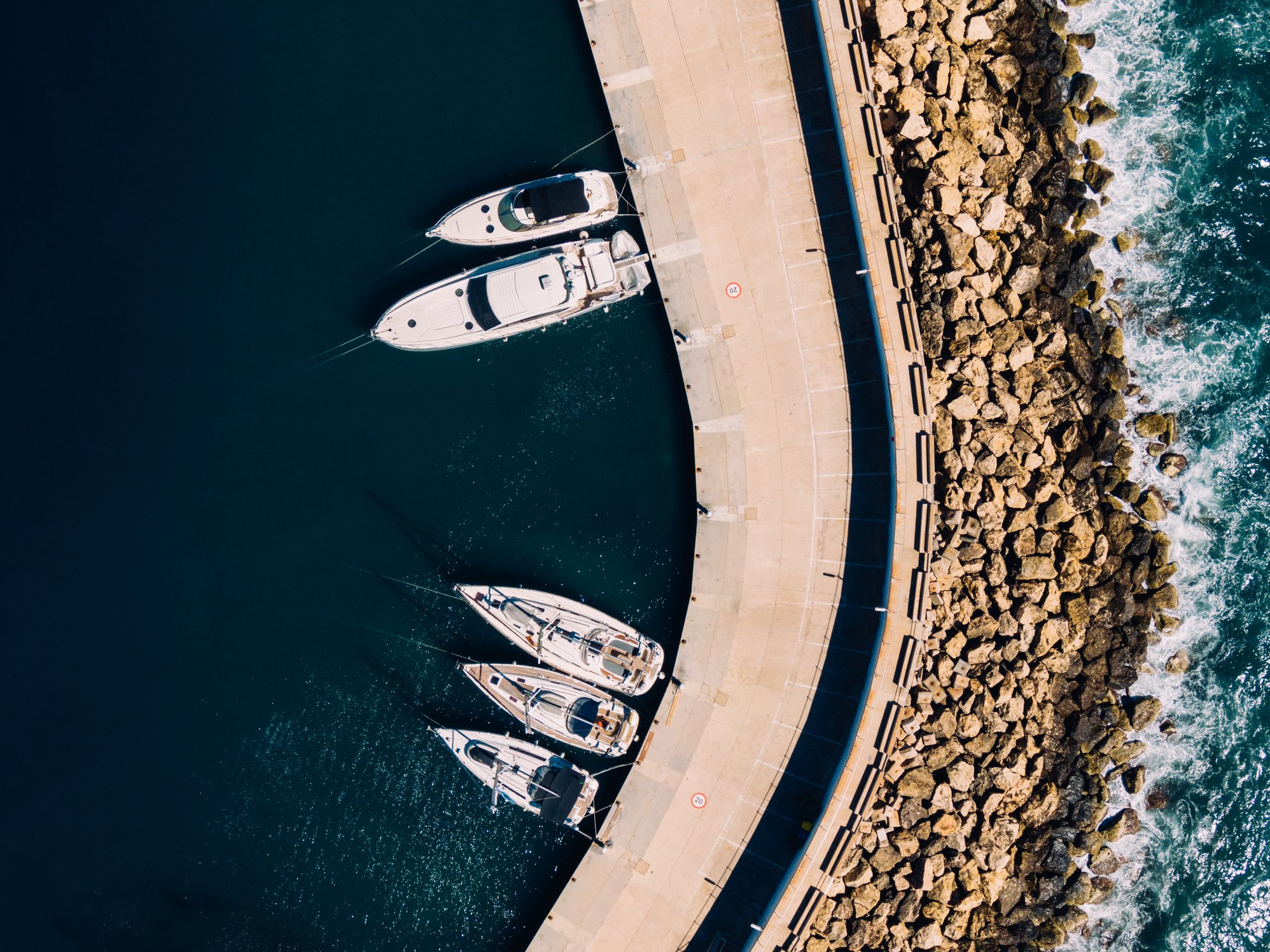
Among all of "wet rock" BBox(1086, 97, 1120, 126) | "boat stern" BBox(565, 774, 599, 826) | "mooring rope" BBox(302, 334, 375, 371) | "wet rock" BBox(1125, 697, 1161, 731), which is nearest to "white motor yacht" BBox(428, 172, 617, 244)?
"mooring rope" BBox(302, 334, 375, 371)

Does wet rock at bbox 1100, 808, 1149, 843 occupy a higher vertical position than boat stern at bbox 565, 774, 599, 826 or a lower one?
lower

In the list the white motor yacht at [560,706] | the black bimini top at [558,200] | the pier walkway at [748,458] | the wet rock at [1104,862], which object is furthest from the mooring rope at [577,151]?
the wet rock at [1104,862]

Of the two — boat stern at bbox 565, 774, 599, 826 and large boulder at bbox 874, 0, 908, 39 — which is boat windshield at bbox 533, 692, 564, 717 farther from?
large boulder at bbox 874, 0, 908, 39

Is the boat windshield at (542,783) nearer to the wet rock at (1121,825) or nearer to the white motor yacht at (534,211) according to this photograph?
the white motor yacht at (534,211)

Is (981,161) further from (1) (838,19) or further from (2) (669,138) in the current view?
(2) (669,138)

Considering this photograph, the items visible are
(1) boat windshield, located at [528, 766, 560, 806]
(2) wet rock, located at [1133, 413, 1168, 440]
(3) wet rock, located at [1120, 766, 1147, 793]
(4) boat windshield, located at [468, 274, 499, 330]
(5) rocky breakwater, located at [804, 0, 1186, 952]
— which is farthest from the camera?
(3) wet rock, located at [1120, 766, 1147, 793]

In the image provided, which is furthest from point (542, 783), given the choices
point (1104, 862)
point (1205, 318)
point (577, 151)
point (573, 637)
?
point (1205, 318)

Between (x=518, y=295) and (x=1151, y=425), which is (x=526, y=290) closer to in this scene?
(x=518, y=295)
